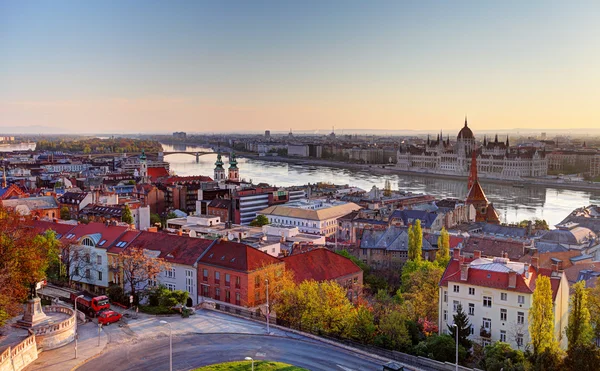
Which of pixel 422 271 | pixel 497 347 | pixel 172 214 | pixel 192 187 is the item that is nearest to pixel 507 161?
pixel 192 187

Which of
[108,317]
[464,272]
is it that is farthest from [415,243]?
[108,317]

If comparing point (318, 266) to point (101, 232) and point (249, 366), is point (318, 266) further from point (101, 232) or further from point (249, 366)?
point (249, 366)

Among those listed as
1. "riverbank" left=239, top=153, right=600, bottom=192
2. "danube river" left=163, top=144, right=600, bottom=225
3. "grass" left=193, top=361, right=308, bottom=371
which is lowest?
"danube river" left=163, top=144, right=600, bottom=225

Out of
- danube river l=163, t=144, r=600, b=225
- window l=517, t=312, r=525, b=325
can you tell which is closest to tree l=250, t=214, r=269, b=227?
danube river l=163, t=144, r=600, b=225

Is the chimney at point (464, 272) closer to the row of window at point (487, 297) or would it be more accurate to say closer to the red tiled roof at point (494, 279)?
the red tiled roof at point (494, 279)

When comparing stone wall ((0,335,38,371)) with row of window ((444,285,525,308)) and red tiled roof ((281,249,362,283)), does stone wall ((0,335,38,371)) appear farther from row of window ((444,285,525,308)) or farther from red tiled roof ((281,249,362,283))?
row of window ((444,285,525,308))

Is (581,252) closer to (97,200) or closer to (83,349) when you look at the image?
(83,349)
